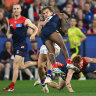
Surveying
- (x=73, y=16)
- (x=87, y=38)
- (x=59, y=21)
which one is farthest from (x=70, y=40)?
(x=59, y=21)

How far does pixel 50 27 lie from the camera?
1159cm

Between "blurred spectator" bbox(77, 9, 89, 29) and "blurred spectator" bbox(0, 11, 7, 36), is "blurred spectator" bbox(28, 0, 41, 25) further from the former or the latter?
"blurred spectator" bbox(77, 9, 89, 29)

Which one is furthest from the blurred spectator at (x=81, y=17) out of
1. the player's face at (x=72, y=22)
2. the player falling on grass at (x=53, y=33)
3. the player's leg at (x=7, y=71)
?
the player falling on grass at (x=53, y=33)

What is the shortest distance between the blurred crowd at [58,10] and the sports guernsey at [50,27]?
23.6ft

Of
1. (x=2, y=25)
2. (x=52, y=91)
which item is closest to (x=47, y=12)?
(x=52, y=91)

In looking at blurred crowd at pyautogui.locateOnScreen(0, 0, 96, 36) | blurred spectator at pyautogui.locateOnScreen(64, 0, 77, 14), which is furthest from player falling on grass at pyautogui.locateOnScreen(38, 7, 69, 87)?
blurred spectator at pyautogui.locateOnScreen(64, 0, 77, 14)

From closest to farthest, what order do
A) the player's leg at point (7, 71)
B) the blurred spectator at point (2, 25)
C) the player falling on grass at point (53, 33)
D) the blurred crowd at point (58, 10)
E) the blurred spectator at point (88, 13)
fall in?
the player falling on grass at point (53, 33) < the player's leg at point (7, 71) < the blurred spectator at point (2, 25) < the blurred crowd at point (58, 10) < the blurred spectator at point (88, 13)

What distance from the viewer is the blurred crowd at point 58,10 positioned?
1922cm

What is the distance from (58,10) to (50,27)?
320 inches

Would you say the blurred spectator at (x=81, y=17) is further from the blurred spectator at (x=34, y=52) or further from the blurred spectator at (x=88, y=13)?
the blurred spectator at (x=34, y=52)

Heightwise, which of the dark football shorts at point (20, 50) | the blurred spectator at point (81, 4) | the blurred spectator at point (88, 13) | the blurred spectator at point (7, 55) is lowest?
the blurred spectator at point (7, 55)

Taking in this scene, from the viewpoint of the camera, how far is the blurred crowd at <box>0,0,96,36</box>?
19219 millimetres

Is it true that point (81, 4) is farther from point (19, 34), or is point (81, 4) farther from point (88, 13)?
point (19, 34)

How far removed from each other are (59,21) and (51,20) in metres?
0.19
